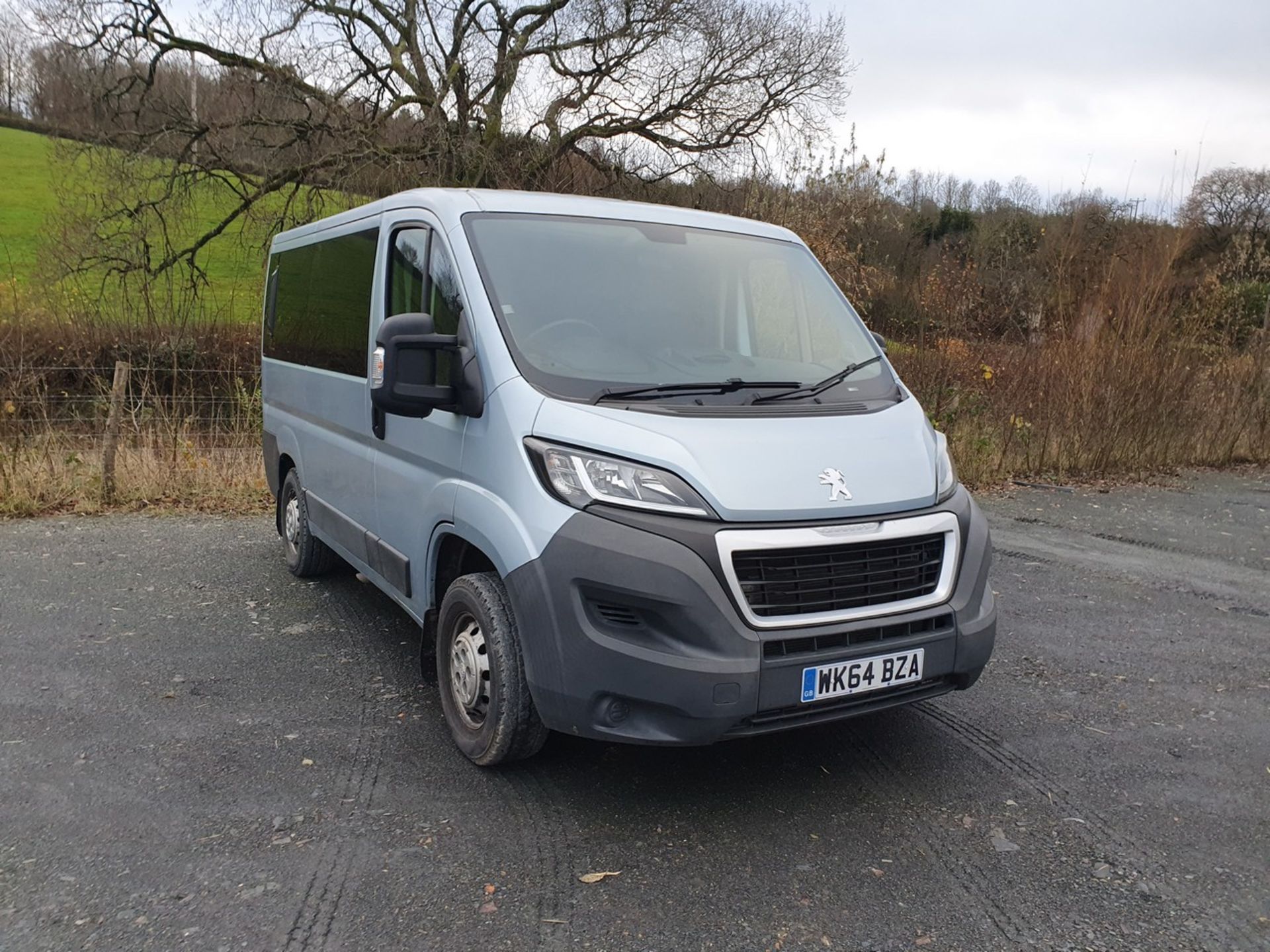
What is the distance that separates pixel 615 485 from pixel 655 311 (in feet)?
3.34

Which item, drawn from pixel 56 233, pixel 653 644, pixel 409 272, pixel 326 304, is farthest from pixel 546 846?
pixel 56 233

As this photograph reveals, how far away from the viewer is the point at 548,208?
13.2ft

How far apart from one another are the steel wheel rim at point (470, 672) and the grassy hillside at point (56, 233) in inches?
368

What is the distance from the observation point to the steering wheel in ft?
11.4

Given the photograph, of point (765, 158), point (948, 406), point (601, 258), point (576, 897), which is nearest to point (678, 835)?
point (576, 897)

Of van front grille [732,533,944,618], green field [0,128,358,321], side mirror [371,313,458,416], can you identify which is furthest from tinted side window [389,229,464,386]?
green field [0,128,358,321]

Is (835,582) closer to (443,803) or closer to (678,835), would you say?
(678,835)

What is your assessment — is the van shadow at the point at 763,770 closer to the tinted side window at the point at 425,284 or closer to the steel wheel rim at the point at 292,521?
the tinted side window at the point at 425,284

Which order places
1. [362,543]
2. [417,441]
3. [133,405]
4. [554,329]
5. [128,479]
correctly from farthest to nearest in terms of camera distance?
[133,405] → [128,479] → [362,543] → [417,441] → [554,329]

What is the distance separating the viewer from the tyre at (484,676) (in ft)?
10.8

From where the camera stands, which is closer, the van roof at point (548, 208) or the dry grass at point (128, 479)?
the van roof at point (548, 208)

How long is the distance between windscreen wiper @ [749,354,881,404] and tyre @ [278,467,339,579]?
3383 millimetres

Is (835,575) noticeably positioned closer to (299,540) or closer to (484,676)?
(484,676)

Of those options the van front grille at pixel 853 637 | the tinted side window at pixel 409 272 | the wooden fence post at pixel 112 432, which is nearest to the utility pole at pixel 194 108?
the wooden fence post at pixel 112 432
